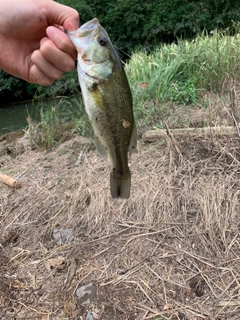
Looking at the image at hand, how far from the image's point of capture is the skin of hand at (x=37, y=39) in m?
1.61

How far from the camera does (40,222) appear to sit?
11.2 feet

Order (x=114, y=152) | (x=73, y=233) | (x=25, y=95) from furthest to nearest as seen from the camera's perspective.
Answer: (x=25, y=95), (x=73, y=233), (x=114, y=152)

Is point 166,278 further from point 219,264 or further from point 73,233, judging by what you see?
point 73,233

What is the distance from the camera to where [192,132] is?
369 cm

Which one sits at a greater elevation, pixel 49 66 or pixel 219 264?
pixel 49 66

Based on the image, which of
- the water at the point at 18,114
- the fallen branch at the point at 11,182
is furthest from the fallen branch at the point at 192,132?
the water at the point at 18,114

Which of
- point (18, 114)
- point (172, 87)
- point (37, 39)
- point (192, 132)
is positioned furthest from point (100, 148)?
point (18, 114)

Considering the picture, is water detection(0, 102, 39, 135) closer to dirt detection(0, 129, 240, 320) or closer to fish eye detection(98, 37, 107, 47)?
dirt detection(0, 129, 240, 320)

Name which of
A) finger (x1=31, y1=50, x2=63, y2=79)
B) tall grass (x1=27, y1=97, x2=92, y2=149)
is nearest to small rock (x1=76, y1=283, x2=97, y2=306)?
finger (x1=31, y1=50, x2=63, y2=79)

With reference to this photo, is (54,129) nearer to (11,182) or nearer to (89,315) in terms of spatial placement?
(11,182)

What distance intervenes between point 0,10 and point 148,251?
1.99 metres

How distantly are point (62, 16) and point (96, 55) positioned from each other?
1.37 feet

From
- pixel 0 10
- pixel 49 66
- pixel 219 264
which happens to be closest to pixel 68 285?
pixel 219 264

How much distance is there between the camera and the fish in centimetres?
143
